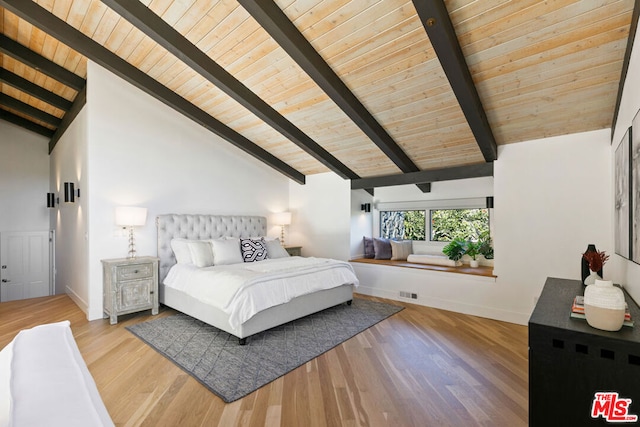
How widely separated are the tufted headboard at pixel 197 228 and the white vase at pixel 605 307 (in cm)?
455

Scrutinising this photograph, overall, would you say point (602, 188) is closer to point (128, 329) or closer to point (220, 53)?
point (220, 53)

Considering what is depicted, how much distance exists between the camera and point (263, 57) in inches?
123

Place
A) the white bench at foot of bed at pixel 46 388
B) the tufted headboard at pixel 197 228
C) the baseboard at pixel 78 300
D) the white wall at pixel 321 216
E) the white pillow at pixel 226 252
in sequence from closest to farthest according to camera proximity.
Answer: the white bench at foot of bed at pixel 46 388 < the baseboard at pixel 78 300 < the white pillow at pixel 226 252 < the tufted headboard at pixel 197 228 < the white wall at pixel 321 216

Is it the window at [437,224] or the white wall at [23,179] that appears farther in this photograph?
the white wall at [23,179]

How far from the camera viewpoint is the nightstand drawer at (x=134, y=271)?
369 centimetres

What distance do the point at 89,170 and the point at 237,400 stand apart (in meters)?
3.41

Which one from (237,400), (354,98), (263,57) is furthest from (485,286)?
(263,57)

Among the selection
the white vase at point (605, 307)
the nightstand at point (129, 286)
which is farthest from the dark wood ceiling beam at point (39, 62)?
the white vase at point (605, 307)

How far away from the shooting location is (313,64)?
9.40 ft

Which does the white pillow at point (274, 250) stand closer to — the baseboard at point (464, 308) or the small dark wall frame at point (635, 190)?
the baseboard at point (464, 308)

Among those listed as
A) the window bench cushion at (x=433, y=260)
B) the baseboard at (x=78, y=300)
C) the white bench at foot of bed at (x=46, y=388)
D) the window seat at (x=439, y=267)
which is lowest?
the baseboard at (x=78, y=300)

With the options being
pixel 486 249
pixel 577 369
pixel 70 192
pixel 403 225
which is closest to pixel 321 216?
pixel 403 225

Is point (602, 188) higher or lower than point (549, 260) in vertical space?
higher

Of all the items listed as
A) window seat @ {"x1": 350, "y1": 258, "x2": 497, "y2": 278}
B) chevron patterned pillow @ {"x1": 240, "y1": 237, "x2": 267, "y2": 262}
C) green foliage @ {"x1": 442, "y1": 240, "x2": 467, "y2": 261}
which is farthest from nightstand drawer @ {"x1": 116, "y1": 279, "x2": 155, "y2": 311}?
green foliage @ {"x1": 442, "y1": 240, "x2": 467, "y2": 261}
